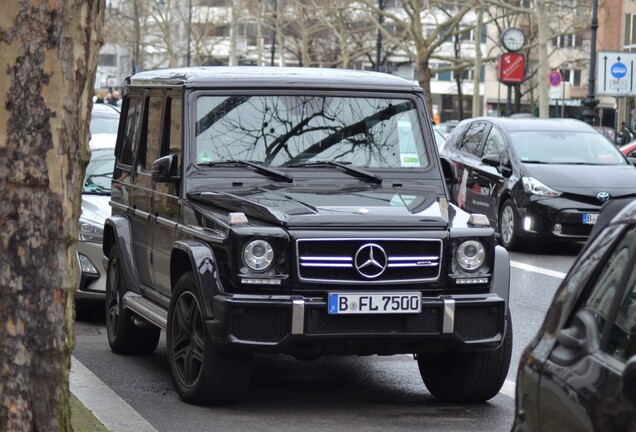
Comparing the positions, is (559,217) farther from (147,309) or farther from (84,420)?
(84,420)

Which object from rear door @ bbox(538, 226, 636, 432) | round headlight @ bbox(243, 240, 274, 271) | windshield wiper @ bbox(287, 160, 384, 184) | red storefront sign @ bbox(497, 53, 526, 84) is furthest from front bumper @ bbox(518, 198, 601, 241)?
red storefront sign @ bbox(497, 53, 526, 84)

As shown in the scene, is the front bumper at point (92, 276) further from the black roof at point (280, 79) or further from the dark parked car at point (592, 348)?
the dark parked car at point (592, 348)

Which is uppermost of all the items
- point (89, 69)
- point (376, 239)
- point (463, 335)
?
point (89, 69)

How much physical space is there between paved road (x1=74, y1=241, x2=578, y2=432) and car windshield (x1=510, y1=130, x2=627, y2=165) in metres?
7.74

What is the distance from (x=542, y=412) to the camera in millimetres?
4094

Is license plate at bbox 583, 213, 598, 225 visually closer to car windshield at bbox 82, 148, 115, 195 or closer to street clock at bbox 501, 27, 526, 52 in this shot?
car windshield at bbox 82, 148, 115, 195

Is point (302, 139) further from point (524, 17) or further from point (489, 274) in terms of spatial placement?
point (524, 17)

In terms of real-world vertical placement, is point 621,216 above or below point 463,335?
above

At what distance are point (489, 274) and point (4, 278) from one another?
10.8ft

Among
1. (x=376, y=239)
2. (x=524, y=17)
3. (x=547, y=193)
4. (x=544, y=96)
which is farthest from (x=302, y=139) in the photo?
(x=524, y=17)

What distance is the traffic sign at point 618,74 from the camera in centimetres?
3212

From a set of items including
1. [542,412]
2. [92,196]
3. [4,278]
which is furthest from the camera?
[92,196]

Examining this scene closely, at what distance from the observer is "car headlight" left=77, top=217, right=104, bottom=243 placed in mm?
11523

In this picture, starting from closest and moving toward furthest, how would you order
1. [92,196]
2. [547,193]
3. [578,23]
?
1. [92,196]
2. [547,193]
3. [578,23]
